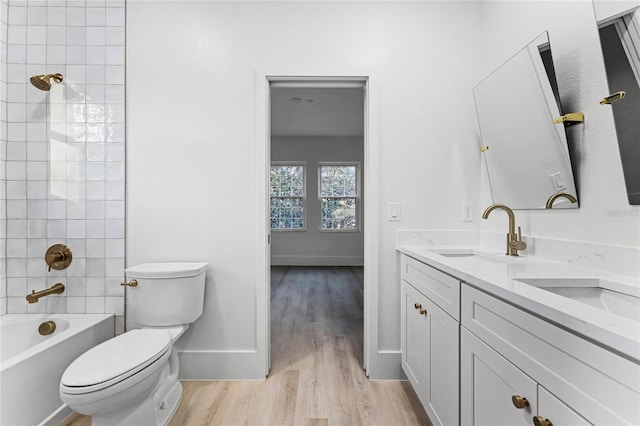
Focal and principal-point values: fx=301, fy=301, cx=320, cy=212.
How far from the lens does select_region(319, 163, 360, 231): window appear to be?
6.43m

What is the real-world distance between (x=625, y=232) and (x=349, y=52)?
173 centimetres

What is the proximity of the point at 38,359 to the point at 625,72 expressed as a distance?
2.76 metres

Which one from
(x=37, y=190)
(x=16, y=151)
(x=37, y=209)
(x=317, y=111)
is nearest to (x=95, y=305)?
(x=37, y=209)

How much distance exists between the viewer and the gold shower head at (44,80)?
6.12 feet

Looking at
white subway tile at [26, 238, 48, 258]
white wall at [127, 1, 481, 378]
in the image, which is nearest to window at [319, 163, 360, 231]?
white wall at [127, 1, 481, 378]

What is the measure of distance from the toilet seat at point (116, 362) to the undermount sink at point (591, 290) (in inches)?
62.1

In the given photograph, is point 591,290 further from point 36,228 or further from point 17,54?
point 17,54

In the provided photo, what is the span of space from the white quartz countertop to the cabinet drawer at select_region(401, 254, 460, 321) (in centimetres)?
4

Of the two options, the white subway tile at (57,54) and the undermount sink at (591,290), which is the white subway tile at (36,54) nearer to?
the white subway tile at (57,54)

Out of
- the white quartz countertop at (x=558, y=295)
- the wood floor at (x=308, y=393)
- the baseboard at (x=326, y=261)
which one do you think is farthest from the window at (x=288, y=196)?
the white quartz countertop at (x=558, y=295)

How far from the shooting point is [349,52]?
201 centimetres

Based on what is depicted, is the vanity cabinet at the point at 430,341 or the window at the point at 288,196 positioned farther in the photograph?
the window at the point at 288,196

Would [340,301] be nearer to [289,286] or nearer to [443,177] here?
[289,286]

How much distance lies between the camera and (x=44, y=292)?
1886mm
